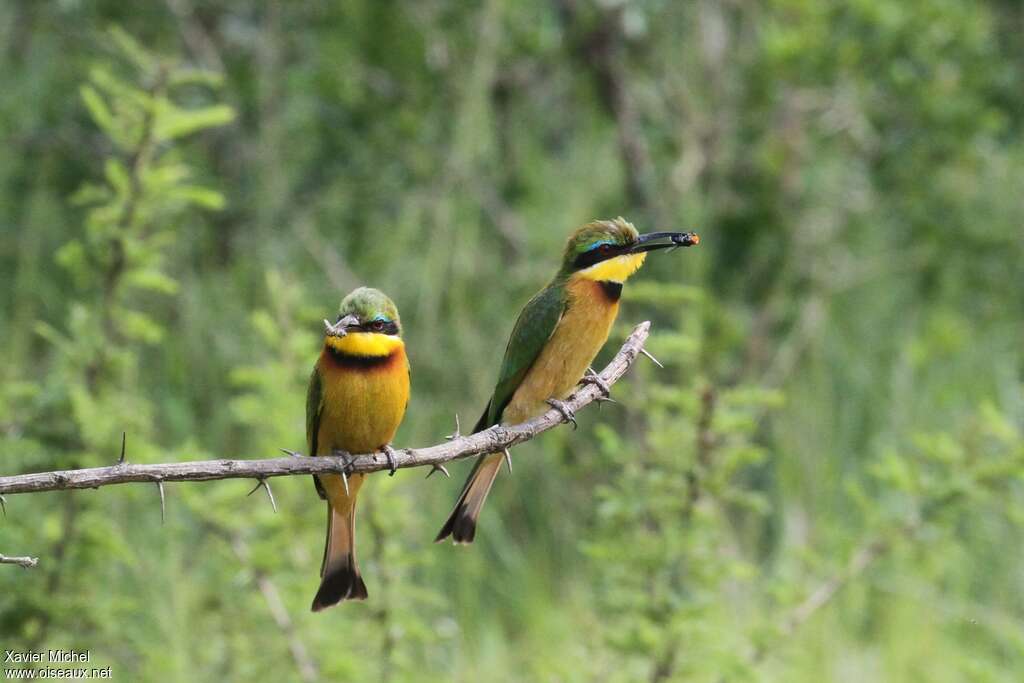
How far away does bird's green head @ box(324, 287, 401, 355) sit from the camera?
122 inches

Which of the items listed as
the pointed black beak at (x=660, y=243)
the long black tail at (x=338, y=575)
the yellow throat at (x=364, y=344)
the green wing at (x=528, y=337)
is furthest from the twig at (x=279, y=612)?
the pointed black beak at (x=660, y=243)

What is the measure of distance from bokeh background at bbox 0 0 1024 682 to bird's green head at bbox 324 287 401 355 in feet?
5.44

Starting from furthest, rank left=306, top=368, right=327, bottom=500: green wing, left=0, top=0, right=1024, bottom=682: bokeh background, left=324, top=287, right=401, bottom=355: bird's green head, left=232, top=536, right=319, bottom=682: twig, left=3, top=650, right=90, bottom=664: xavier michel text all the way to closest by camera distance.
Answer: left=0, top=0, right=1024, bottom=682: bokeh background, left=232, top=536, right=319, bottom=682: twig, left=3, top=650, right=90, bottom=664: xavier michel text, left=306, top=368, right=327, bottom=500: green wing, left=324, top=287, right=401, bottom=355: bird's green head

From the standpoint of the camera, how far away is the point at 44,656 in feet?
13.7

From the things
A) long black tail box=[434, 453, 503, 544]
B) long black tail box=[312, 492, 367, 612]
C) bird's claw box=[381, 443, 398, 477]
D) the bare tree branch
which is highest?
the bare tree branch

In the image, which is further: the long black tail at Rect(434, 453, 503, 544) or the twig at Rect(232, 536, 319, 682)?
the twig at Rect(232, 536, 319, 682)

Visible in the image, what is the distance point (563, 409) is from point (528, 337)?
0.63 meters

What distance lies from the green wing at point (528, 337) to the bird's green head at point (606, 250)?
105 millimetres

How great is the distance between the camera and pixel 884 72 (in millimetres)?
6480

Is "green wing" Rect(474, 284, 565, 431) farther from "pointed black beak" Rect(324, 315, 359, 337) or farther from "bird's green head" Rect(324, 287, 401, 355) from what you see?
"pointed black beak" Rect(324, 315, 359, 337)

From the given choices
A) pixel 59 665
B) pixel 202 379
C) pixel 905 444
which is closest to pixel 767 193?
pixel 905 444

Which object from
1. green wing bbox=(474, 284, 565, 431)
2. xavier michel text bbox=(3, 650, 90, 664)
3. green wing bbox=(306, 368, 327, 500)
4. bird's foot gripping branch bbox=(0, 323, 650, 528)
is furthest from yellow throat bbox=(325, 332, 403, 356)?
xavier michel text bbox=(3, 650, 90, 664)

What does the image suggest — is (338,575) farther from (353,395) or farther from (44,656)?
(44,656)

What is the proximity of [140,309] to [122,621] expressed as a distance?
7.47 feet
